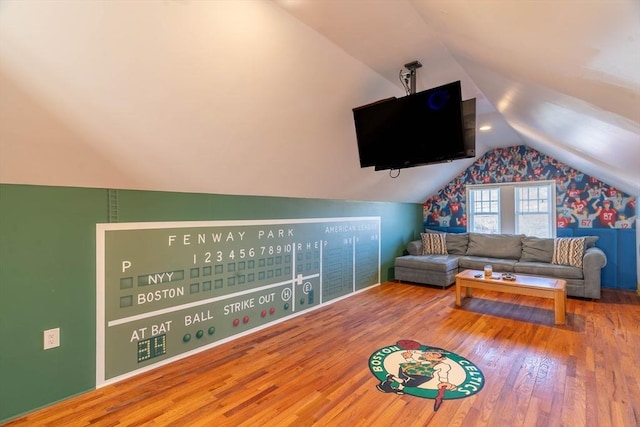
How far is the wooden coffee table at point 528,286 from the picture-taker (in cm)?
353

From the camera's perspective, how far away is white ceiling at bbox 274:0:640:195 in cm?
104

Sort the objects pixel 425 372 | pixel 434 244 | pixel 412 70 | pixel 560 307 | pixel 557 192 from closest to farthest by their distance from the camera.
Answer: pixel 425 372 < pixel 412 70 < pixel 560 307 < pixel 557 192 < pixel 434 244

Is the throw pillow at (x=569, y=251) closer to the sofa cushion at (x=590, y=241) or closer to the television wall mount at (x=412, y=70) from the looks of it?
the sofa cushion at (x=590, y=241)

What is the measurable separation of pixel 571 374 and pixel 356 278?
2.83m

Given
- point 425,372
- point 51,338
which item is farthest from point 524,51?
point 51,338

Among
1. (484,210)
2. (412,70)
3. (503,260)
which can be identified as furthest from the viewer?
(484,210)

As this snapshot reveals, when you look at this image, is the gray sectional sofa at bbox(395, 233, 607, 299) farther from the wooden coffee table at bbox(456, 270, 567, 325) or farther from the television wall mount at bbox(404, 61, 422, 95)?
the television wall mount at bbox(404, 61, 422, 95)

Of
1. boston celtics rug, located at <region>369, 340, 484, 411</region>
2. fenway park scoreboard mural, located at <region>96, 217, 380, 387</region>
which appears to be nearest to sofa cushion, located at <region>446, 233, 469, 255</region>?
fenway park scoreboard mural, located at <region>96, 217, 380, 387</region>

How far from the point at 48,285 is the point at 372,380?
8.01ft

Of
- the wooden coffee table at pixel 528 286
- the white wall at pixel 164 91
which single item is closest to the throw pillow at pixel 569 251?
the wooden coffee table at pixel 528 286

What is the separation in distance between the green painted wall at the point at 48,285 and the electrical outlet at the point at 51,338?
0.03 metres

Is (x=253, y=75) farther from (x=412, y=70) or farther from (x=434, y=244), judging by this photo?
(x=434, y=244)

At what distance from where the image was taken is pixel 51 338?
2127 millimetres

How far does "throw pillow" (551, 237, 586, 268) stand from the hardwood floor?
3.39 feet
